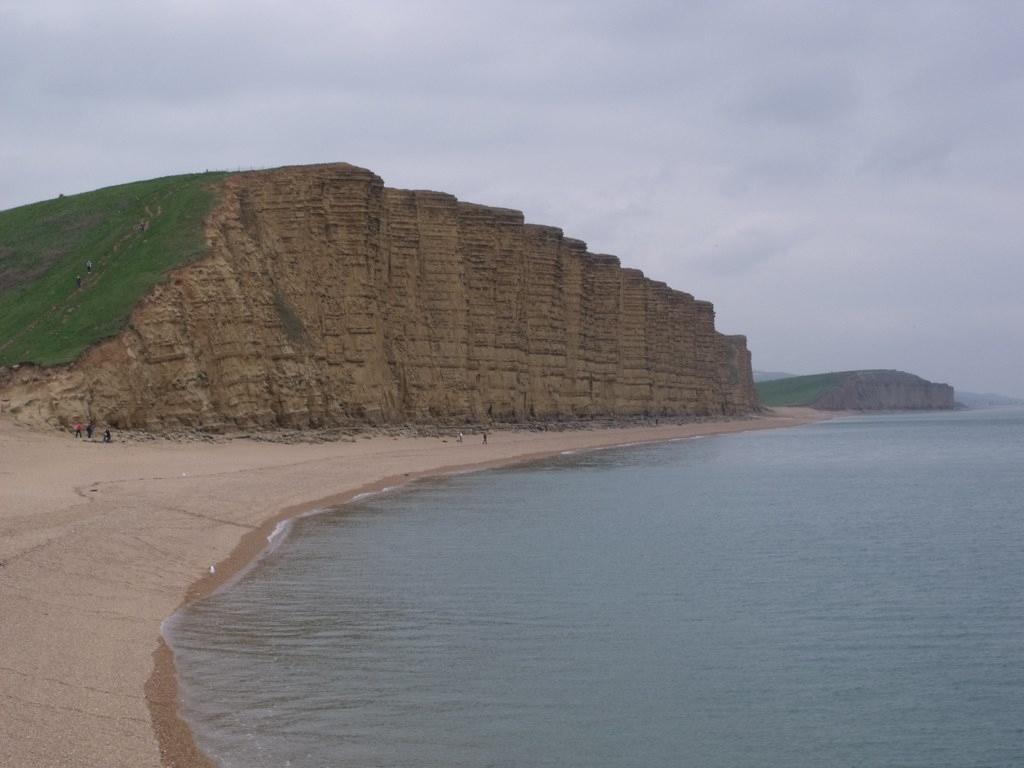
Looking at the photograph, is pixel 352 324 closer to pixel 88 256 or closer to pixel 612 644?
pixel 88 256

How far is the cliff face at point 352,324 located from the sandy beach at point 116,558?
3022mm

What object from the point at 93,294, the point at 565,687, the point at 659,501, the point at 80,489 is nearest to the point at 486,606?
the point at 565,687

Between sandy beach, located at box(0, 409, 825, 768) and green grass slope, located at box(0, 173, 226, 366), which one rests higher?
green grass slope, located at box(0, 173, 226, 366)

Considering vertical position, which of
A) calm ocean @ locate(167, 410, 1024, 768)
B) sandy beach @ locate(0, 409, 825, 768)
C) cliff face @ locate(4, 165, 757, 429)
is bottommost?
calm ocean @ locate(167, 410, 1024, 768)

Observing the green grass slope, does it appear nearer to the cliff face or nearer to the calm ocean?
the cliff face

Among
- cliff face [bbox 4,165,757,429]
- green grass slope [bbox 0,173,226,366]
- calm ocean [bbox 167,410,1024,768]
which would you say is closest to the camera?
A: calm ocean [bbox 167,410,1024,768]

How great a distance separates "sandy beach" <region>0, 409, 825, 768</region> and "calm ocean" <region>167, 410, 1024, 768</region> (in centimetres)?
60

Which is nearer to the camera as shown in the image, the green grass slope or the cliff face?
the green grass slope

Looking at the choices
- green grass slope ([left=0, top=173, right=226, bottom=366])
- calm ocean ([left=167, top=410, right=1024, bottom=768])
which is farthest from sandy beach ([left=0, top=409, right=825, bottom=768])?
green grass slope ([left=0, top=173, right=226, bottom=366])

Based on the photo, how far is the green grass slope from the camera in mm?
39594

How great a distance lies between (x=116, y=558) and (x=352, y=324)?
35.1 metres

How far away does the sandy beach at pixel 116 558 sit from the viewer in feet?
28.3

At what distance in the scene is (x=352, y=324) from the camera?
50.5 metres

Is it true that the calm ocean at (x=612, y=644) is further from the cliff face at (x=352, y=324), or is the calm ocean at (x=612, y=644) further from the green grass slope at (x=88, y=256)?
the green grass slope at (x=88, y=256)
